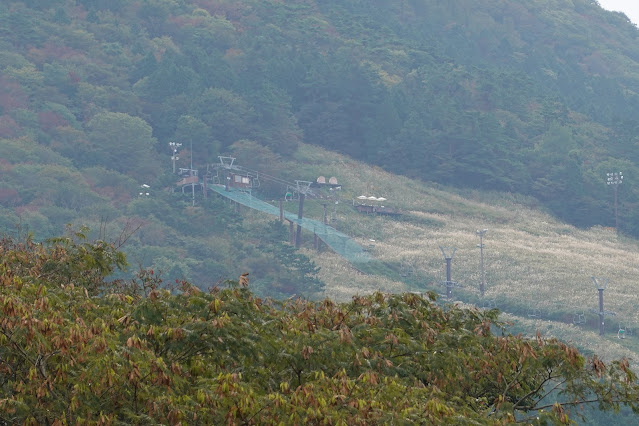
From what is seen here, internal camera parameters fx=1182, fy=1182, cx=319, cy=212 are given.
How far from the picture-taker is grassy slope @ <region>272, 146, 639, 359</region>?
56719 mm

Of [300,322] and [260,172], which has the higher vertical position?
[300,322]

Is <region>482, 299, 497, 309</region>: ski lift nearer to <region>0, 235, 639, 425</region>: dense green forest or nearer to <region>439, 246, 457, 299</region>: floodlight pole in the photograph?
<region>439, 246, 457, 299</region>: floodlight pole

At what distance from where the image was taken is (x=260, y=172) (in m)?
76.4

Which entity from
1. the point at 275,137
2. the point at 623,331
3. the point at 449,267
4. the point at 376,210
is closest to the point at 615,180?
the point at 376,210

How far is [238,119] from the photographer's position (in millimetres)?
81562

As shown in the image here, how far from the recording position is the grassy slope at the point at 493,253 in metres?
56.7

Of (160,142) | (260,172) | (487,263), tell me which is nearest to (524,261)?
(487,263)

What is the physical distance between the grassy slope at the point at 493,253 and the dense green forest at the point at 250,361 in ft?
119

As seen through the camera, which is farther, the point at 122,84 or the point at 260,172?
the point at 122,84

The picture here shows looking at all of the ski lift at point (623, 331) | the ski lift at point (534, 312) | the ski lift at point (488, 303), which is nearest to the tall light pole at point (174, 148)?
the ski lift at point (488, 303)

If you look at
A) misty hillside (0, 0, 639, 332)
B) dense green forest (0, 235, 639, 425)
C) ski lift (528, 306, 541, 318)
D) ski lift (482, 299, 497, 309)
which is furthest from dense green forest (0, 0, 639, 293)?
dense green forest (0, 235, 639, 425)

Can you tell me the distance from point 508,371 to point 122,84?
80127mm

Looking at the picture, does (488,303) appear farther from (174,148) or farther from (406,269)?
(174,148)

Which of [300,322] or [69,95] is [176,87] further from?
[300,322]
